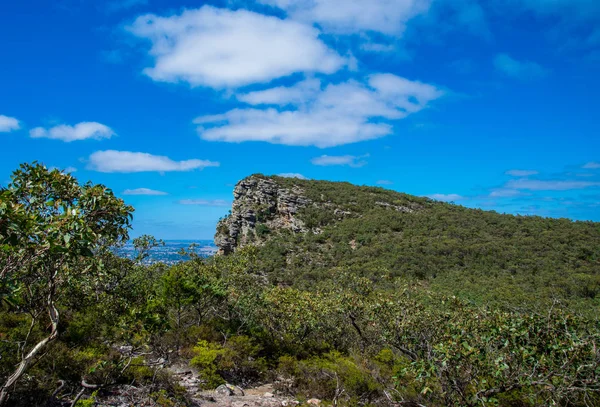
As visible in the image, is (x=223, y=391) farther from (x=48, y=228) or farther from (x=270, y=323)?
(x=48, y=228)

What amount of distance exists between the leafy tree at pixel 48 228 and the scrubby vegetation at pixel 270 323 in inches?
1.1

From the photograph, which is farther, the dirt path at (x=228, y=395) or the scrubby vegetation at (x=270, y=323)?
the dirt path at (x=228, y=395)

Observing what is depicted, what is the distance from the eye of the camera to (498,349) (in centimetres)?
700

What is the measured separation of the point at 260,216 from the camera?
69.8m

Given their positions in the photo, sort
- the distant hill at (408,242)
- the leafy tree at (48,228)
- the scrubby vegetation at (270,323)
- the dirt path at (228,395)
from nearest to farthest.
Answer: the leafy tree at (48,228)
the scrubby vegetation at (270,323)
the dirt path at (228,395)
the distant hill at (408,242)

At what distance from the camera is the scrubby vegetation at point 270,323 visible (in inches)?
222

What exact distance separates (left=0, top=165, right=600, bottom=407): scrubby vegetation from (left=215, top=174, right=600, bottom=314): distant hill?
0.47 meters

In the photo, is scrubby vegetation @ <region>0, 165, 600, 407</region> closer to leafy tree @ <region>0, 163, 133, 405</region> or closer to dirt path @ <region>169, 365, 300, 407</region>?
leafy tree @ <region>0, 163, 133, 405</region>

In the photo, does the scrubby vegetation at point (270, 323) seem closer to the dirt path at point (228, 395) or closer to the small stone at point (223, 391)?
the small stone at point (223, 391)

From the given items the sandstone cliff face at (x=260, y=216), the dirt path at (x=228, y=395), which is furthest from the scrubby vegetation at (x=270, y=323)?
the sandstone cliff face at (x=260, y=216)

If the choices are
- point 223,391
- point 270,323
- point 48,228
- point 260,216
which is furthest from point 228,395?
point 260,216

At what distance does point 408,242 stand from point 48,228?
1980 inches

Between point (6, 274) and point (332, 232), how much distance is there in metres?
55.1

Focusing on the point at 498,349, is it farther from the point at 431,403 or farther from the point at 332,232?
the point at 332,232
